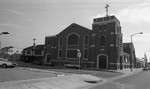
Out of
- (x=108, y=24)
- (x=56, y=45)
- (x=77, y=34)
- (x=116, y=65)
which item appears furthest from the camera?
(x=56, y=45)

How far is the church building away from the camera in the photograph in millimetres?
44406

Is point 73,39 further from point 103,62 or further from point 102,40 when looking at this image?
point 103,62

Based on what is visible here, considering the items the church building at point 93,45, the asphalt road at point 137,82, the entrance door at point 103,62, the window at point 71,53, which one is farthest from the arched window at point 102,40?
the asphalt road at point 137,82

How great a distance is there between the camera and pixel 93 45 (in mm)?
46938

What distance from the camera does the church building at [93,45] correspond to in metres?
44.4

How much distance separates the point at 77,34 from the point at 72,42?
3417mm

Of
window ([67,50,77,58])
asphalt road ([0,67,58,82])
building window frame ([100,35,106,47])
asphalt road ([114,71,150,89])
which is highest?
building window frame ([100,35,106,47])

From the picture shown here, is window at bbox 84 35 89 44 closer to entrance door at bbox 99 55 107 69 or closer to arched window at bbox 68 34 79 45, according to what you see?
arched window at bbox 68 34 79 45

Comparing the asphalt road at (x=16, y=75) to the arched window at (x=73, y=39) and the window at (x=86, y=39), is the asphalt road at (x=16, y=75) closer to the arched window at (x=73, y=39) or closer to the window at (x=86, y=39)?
the window at (x=86, y=39)

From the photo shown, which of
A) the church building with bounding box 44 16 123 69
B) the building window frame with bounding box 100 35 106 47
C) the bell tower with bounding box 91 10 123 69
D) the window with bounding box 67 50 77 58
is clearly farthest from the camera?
the window with bounding box 67 50 77 58

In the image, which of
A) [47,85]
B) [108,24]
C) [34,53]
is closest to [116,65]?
[108,24]

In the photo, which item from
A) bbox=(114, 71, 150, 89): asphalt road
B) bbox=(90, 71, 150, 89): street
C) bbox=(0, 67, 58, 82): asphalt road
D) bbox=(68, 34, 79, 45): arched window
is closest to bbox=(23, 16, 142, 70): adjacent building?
bbox=(68, 34, 79, 45): arched window

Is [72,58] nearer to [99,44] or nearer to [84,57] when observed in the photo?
[84,57]

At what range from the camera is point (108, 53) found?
1748 inches
